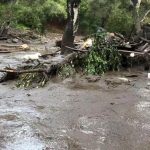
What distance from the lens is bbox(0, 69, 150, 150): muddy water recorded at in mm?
6441

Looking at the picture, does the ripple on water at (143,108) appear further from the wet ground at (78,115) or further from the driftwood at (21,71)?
the driftwood at (21,71)

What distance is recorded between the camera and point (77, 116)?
7.96 meters

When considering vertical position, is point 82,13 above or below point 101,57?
above

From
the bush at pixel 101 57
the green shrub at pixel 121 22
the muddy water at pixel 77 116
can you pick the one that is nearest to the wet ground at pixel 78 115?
the muddy water at pixel 77 116

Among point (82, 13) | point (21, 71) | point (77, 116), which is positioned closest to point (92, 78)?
point (21, 71)

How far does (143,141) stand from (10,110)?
308cm

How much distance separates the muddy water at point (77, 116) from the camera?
6441 mm

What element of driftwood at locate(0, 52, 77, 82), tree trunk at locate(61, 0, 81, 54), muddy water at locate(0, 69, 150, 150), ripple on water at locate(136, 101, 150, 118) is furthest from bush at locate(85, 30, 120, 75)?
ripple on water at locate(136, 101, 150, 118)

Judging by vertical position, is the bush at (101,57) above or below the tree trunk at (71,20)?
below

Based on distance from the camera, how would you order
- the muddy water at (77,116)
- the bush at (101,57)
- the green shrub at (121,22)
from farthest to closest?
the green shrub at (121,22) → the bush at (101,57) → the muddy water at (77,116)

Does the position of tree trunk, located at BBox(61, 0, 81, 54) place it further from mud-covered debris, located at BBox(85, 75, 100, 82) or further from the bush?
mud-covered debris, located at BBox(85, 75, 100, 82)

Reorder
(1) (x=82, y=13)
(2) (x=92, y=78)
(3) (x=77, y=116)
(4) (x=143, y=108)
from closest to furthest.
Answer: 1. (3) (x=77, y=116)
2. (4) (x=143, y=108)
3. (2) (x=92, y=78)
4. (1) (x=82, y=13)

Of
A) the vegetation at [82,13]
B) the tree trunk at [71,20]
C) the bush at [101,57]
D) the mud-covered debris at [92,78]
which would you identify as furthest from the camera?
the vegetation at [82,13]

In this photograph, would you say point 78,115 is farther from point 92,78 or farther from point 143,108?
point 92,78
